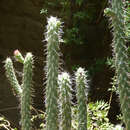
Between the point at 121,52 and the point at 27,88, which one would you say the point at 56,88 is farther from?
the point at 121,52

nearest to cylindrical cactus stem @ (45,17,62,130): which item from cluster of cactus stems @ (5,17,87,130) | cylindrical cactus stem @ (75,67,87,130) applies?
cluster of cactus stems @ (5,17,87,130)

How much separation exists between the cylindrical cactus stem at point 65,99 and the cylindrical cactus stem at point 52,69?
0.05m

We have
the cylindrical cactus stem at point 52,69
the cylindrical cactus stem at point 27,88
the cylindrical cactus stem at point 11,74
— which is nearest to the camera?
the cylindrical cactus stem at point 52,69

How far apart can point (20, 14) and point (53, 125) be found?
700 cm

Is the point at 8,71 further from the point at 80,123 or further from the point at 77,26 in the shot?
the point at 77,26

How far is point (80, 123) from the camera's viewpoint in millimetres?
2324

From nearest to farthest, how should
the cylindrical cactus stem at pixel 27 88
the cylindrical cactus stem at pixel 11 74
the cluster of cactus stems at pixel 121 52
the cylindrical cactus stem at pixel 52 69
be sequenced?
the cluster of cactus stems at pixel 121 52 → the cylindrical cactus stem at pixel 52 69 → the cylindrical cactus stem at pixel 27 88 → the cylindrical cactus stem at pixel 11 74

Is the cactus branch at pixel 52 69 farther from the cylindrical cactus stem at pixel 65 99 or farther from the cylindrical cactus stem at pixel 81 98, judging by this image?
the cylindrical cactus stem at pixel 81 98

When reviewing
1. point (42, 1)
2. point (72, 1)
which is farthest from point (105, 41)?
point (42, 1)

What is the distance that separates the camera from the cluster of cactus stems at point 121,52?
6.72 feet

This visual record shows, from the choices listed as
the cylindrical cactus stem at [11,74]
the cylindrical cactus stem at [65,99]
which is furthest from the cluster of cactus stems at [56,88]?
the cylindrical cactus stem at [11,74]

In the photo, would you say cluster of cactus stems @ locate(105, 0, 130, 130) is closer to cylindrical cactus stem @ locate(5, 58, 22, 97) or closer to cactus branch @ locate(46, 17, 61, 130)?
cactus branch @ locate(46, 17, 61, 130)

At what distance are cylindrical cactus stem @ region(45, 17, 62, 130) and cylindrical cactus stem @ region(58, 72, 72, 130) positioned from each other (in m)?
0.05

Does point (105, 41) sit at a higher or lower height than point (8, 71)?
higher
